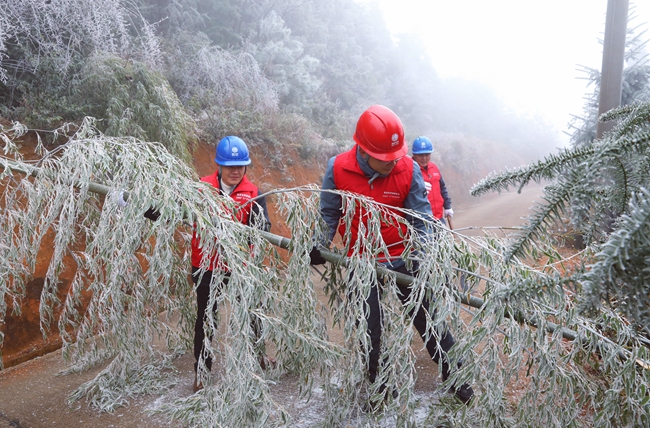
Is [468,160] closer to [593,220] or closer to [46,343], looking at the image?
[46,343]

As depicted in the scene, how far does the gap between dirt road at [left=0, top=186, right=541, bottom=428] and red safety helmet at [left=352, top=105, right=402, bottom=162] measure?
2.44 ft

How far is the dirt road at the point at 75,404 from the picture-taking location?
3.64 meters

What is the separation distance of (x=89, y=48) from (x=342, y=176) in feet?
22.3

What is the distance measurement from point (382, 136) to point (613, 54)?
5.33 m

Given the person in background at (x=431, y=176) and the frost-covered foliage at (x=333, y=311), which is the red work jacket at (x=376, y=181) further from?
the person in background at (x=431, y=176)

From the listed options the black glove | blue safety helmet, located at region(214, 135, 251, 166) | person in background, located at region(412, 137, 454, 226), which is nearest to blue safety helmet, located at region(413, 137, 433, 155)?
person in background, located at region(412, 137, 454, 226)

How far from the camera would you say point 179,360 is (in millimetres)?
4711

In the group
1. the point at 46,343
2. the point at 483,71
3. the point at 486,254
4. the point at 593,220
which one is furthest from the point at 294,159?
the point at 483,71

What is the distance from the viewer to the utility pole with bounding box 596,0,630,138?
6098 mm

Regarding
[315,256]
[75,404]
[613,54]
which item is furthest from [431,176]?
[75,404]

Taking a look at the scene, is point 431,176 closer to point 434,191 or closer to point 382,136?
point 434,191

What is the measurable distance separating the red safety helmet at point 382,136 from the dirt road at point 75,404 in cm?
75

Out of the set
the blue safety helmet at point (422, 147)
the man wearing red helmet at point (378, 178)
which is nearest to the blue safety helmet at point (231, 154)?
the man wearing red helmet at point (378, 178)

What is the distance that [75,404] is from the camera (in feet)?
12.8
